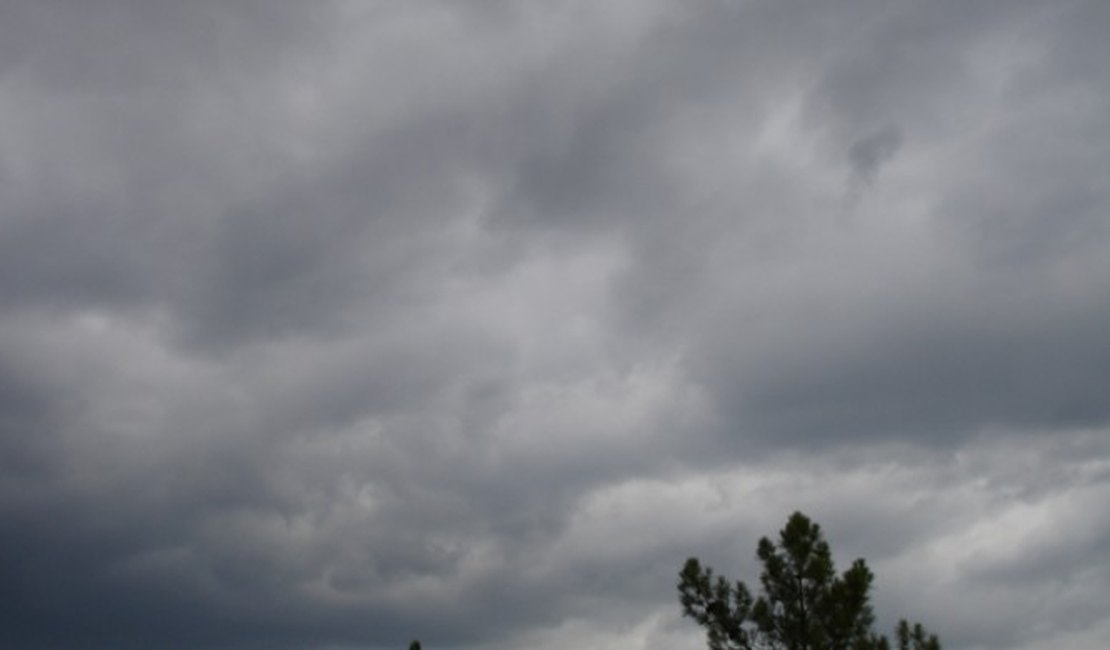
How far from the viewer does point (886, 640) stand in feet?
102

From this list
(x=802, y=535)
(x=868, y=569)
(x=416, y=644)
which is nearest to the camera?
(x=868, y=569)

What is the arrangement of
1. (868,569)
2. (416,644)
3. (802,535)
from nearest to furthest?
1. (868,569)
2. (802,535)
3. (416,644)

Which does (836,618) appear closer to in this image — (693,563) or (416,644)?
(693,563)

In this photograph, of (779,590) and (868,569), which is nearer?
(868,569)

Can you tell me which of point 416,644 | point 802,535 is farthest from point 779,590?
point 416,644

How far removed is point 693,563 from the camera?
113ft

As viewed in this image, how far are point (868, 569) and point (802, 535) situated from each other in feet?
8.25

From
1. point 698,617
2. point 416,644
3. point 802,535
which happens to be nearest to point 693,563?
point 698,617

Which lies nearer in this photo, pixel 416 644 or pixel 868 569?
pixel 868 569

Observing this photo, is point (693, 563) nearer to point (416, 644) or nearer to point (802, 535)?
point (802, 535)

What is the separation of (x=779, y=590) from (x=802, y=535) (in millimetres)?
1814

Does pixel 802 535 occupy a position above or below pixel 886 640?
above

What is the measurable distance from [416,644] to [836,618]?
17134 mm

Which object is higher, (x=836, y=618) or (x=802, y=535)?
(x=802, y=535)
